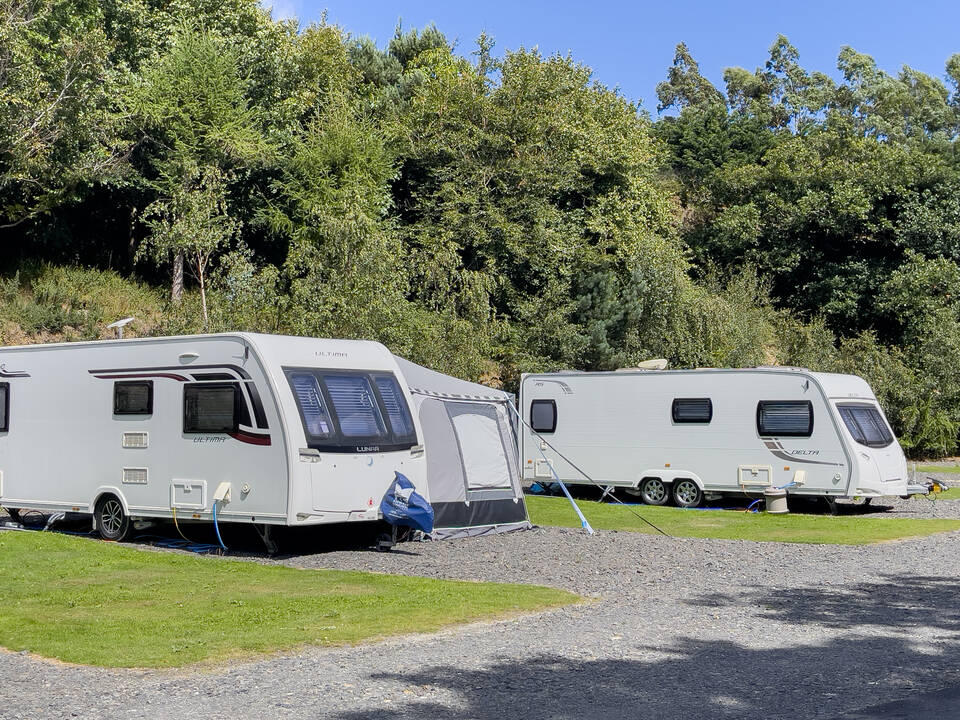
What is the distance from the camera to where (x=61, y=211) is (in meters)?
35.1

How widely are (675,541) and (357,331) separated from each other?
37.1 feet

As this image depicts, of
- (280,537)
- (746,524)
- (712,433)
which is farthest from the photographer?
(712,433)

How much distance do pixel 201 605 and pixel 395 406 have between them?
4923mm

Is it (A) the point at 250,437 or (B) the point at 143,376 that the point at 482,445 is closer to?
(A) the point at 250,437

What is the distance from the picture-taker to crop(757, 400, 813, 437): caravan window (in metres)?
20.4

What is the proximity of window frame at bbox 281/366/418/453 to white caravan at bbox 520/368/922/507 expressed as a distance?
20.6 feet

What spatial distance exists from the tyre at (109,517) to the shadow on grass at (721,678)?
8987 mm

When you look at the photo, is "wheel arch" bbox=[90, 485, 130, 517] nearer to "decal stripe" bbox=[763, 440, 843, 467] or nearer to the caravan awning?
the caravan awning

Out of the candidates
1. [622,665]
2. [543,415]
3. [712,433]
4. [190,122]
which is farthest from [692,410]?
[190,122]

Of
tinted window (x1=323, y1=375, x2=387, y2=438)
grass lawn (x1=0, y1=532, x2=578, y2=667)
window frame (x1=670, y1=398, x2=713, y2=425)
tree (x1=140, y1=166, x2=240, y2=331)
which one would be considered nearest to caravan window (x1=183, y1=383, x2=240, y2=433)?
tinted window (x1=323, y1=375, x2=387, y2=438)

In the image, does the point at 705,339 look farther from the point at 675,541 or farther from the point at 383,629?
the point at 383,629

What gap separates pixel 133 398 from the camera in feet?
50.2

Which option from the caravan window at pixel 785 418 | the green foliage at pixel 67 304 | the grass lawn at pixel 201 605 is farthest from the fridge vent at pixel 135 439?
the green foliage at pixel 67 304

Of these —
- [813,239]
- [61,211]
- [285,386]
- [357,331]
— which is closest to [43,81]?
[61,211]
